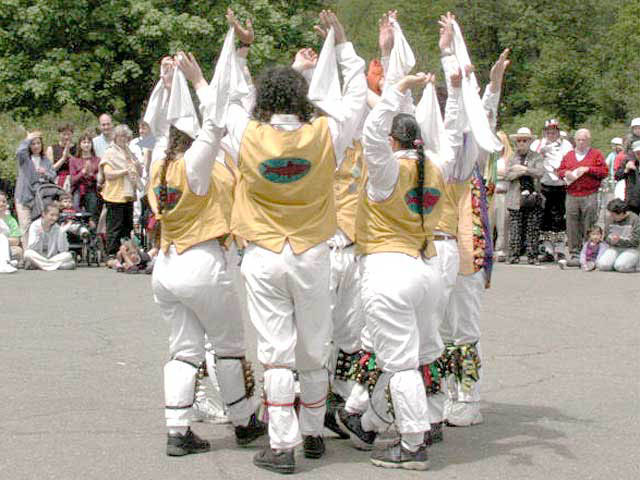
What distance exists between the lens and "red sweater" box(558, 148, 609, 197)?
57.1 feet

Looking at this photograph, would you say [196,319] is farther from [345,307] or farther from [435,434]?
[435,434]

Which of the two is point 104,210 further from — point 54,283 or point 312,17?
point 312,17

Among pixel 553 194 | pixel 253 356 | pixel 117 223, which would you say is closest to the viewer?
pixel 253 356

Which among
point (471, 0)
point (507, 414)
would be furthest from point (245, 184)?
point (471, 0)

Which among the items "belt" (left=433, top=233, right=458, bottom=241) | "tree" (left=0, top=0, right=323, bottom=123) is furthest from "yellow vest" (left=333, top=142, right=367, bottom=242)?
"tree" (left=0, top=0, right=323, bottom=123)

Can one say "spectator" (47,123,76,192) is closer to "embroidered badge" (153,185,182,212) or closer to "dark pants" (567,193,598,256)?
"dark pants" (567,193,598,256)

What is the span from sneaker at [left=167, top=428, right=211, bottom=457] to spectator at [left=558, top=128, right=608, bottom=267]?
11.5 m

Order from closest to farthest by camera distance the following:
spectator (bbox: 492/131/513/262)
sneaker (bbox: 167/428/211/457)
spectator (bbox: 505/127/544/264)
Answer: sneaker (bbox: 167/428/211/457), spectator (bbox: 505/127/544/264), spectator (bbox: 492/131/513/262)

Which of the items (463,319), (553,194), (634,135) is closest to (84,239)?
(553,194)

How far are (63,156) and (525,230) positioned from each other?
689cm

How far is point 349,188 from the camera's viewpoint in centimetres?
735

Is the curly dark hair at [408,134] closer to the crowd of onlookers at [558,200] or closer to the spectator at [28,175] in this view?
the crowd of onlookers at [558,200]

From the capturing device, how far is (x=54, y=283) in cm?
1484

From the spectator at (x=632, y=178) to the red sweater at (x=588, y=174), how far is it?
0.98ft
